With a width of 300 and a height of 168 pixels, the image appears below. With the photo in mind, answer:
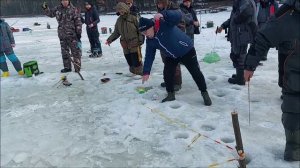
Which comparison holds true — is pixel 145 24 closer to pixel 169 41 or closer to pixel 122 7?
pixel 169 41

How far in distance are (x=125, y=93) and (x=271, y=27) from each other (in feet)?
12.4

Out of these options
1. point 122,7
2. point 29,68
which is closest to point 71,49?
point 29,68

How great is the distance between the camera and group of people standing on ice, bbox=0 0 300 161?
10.8 ft

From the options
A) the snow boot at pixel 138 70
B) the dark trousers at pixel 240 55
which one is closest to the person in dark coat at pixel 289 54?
the dark trousers at pixel 240 55

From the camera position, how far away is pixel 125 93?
21.5 ft

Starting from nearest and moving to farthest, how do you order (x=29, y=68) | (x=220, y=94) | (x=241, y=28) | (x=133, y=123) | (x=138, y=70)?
(x=133, y=123) → (x=241, y=28) → (x=220, y=94) → (x=138, y=70) → (x=29, y=68)

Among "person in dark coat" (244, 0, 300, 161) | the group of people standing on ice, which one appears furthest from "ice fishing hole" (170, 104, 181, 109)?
"person in dark coat" (244, 0, 300, 161)

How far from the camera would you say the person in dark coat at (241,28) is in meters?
5.71

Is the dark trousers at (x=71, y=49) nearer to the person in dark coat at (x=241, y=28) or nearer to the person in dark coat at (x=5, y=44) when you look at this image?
the person in dark coat at (x=5, y=44)

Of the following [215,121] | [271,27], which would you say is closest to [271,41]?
[271,27]

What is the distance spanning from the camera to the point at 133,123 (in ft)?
16.5

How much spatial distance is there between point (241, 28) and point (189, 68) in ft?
4.62

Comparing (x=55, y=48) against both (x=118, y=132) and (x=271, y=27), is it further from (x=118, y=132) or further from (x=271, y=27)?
(x=271, y=27)

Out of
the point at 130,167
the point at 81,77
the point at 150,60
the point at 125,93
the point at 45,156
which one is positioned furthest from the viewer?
the point at 81,77
